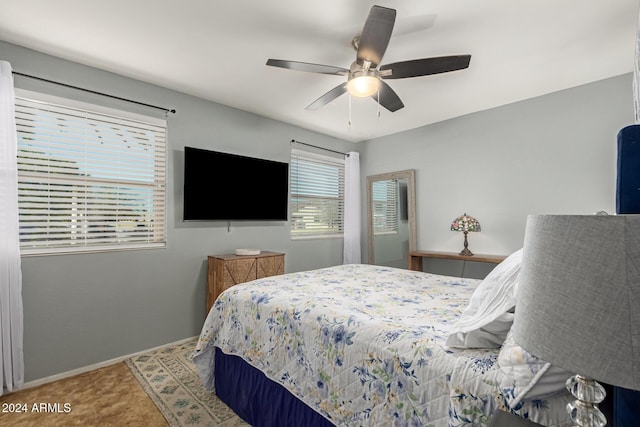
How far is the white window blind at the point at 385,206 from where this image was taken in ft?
15.7

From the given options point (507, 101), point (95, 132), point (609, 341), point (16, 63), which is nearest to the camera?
point (609, 341)

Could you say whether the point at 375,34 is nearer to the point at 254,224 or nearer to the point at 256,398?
the point at 256,398

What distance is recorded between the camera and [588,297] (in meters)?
0.50

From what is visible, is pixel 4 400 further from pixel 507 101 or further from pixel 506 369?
pixel 507 101

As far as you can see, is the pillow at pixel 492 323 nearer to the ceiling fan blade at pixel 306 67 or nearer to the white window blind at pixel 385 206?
the ceiling fan blade at pixel 306 67

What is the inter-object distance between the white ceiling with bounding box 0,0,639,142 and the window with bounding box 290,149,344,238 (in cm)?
133

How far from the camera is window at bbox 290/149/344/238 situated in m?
4.37

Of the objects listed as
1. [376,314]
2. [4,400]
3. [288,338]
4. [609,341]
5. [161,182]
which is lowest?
[4,400]

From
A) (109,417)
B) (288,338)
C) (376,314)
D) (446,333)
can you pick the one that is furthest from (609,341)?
(109,417)

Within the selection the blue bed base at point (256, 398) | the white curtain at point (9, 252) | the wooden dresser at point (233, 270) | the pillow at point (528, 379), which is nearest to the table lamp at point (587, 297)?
the pillow at point (528, 379)

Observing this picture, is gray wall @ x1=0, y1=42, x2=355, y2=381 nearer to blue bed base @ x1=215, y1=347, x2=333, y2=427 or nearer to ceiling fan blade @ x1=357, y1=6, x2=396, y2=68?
blue bed base @ x1=215, y1=347, x2=333, y2=427

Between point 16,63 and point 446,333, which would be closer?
point 446,333

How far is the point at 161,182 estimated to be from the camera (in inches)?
121

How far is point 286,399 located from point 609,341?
5.06 ft
